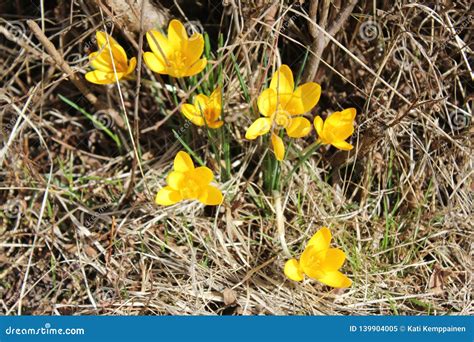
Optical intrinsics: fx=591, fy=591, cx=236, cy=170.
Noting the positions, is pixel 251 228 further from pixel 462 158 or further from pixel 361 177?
pixel 462 158

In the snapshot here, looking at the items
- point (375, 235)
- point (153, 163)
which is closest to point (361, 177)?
point (375, 235)

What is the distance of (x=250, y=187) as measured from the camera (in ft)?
6.91

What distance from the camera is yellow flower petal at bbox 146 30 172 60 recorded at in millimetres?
1875

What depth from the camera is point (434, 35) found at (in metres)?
2.15

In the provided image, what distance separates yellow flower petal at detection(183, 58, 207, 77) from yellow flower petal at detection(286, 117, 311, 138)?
1.08 feet

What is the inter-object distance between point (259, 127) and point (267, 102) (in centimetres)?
8

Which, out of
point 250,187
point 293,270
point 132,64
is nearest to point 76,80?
point 132,64

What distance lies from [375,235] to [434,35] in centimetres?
76

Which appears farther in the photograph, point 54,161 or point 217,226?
point 54,161

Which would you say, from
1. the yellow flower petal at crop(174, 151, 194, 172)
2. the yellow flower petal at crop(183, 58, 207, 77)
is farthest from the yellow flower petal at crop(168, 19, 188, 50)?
the yellow flower petal at crop(174, 151, 194, 172)

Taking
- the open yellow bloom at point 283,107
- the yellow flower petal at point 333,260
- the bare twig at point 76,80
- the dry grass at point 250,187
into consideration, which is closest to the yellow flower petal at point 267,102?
the open yellow bloom at point 283,107

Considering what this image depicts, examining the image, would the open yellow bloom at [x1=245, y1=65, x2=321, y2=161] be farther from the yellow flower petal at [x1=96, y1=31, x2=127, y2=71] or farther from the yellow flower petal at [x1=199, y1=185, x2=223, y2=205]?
the yellow flower petal at [x1=96, y1=31, x2=127, y2=71]

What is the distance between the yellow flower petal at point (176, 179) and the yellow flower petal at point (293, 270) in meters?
0.41

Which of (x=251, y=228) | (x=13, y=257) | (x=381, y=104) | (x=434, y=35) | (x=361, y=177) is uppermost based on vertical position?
(x=434, y=35)
